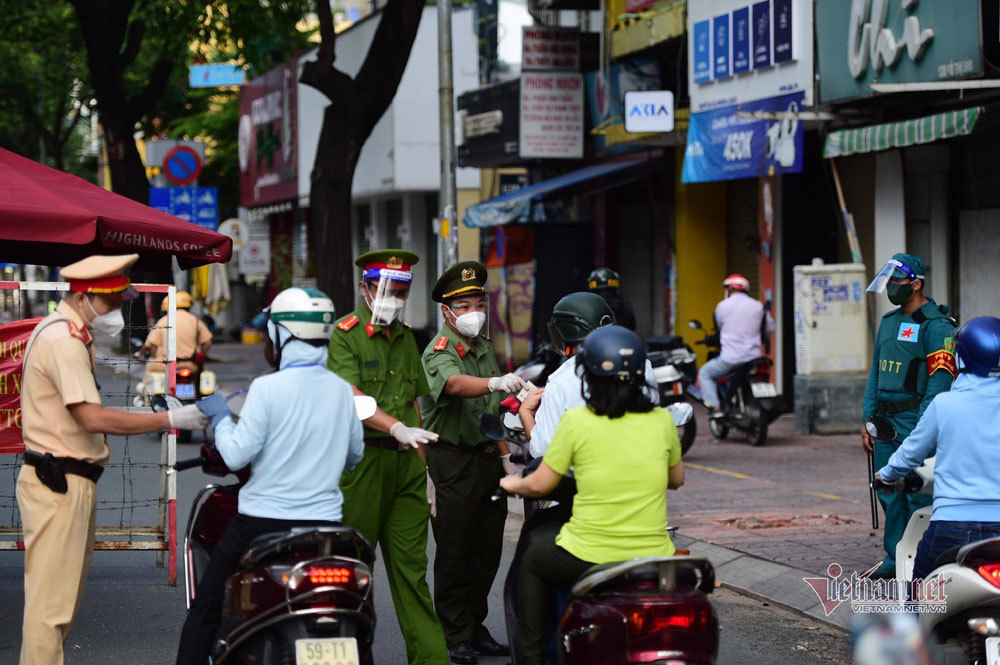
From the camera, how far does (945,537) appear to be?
17.4 feet

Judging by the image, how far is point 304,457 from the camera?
16.1 ft

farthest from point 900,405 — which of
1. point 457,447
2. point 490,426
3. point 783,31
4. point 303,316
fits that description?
point 783,31

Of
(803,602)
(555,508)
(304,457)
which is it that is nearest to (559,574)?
(555,508)

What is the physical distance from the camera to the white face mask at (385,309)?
6.02 meters

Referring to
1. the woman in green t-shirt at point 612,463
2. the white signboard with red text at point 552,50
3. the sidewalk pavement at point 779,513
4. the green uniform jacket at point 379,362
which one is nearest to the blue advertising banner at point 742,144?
the sidewalk pavement at point 779,513

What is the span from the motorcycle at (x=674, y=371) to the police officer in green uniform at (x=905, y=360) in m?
4.11

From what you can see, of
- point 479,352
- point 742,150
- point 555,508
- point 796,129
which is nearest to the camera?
point 555,508

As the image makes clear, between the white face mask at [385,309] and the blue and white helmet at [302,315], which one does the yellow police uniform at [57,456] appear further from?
the white face mask at [385,309]

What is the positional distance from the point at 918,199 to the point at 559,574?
11.6 metres

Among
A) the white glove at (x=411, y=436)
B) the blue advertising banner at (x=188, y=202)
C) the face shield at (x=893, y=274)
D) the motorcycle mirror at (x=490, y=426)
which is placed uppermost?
the blue advertising banner at (x=188, y=202)

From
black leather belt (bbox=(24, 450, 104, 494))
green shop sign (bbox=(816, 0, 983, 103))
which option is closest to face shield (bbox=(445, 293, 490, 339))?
black leather belt (bbox=(24, 450, 104, 494))

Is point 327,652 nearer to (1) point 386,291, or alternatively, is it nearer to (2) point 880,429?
(1) point 386,291

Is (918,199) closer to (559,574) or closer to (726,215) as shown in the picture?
(726,215)

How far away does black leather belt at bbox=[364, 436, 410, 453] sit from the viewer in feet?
19.4
